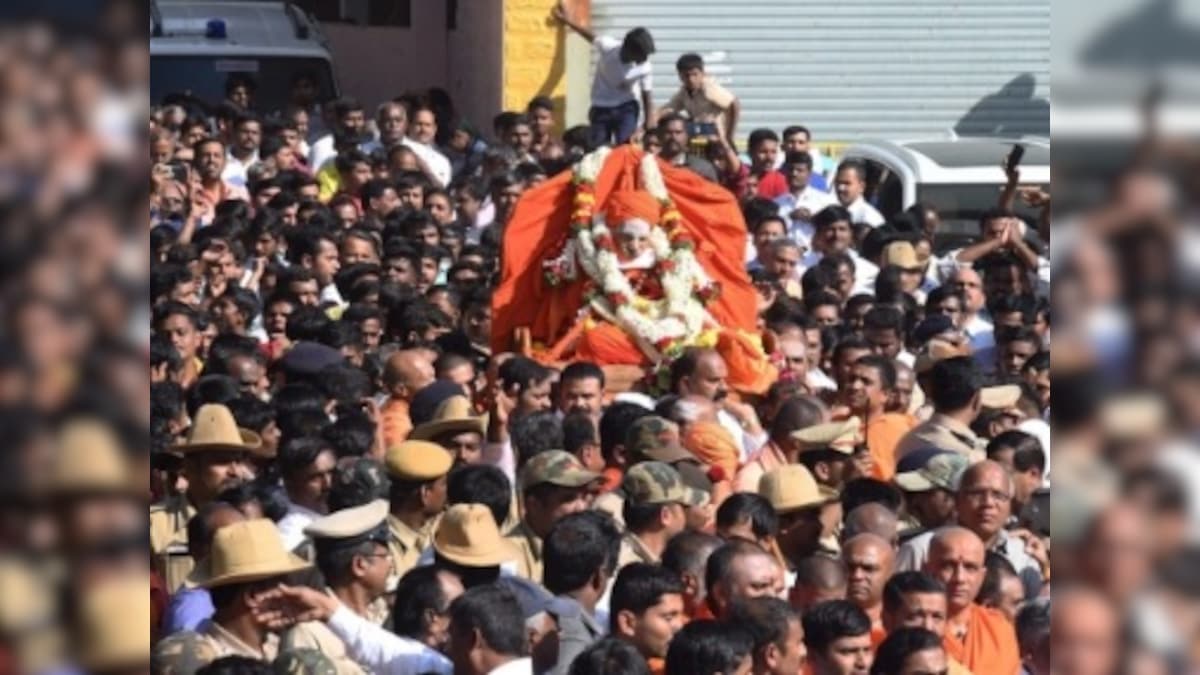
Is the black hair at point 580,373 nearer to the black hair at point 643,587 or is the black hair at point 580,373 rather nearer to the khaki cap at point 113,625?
the black hair at point 643,587

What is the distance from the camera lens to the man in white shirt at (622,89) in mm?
17875

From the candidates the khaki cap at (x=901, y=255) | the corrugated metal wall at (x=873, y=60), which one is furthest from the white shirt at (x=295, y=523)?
the corrugated metal wall at (x=873, y=60)

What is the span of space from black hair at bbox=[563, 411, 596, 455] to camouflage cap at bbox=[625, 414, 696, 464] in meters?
0.14

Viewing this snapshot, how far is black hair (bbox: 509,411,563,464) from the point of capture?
799 cm

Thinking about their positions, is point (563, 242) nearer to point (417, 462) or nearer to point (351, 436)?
point (351, 436)

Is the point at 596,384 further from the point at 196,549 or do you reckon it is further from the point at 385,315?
the point at 196,549

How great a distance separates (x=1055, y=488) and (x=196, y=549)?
5.11 meters

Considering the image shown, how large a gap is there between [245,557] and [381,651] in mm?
432

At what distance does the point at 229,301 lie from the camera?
11.4 meters

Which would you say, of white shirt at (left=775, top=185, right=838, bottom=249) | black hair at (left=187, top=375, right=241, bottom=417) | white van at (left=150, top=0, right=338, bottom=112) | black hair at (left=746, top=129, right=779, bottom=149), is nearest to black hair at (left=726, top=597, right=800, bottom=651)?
black hair at (left=187, top=375, right=241, bottom=417)

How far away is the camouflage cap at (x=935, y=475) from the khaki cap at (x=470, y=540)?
214 centimetres

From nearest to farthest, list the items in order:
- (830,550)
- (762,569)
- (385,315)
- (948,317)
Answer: (762,569) < (830,550) < (385,315) < (948,317)

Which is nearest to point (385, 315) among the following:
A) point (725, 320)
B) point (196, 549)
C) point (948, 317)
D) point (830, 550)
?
point (725, 320)

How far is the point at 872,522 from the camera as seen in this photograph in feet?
22.9
